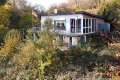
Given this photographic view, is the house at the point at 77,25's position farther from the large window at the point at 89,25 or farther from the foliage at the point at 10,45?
the foliage at the point at 10,45

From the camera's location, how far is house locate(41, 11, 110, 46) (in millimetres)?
29098

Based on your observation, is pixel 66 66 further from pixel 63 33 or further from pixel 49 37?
pixel 63 33

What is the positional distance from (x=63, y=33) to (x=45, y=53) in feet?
32.3

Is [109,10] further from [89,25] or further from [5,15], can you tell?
[5,15]

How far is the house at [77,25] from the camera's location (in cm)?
2910

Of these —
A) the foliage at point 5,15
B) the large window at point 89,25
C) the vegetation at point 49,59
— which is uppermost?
the foliage at point 5,15

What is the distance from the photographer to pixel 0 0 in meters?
27.0

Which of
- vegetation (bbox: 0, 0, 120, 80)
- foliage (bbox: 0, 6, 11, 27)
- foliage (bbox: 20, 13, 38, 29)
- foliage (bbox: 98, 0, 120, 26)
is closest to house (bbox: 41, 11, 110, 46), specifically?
foliage (bbox: 98, 0, 120, 26)

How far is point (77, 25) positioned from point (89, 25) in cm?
150

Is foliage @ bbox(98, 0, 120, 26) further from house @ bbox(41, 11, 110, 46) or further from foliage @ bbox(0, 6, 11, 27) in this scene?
foliage @ bbox(0, 6, 11, 27)

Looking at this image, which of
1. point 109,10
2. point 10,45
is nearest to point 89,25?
point 109,10

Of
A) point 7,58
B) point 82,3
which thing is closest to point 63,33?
point 7,58

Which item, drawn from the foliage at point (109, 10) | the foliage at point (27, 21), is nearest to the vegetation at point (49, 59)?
the foliage at point (109, 10)

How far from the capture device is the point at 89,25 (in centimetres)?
3066
